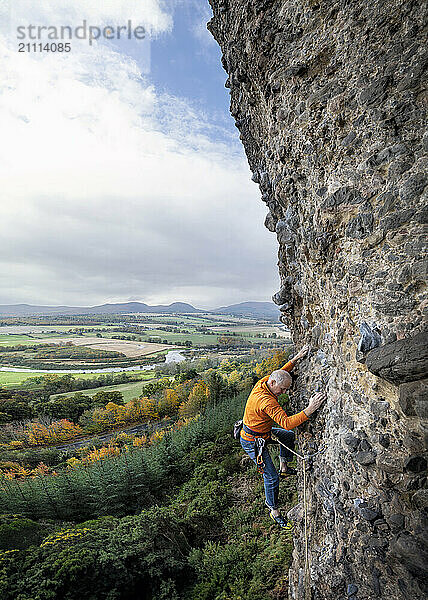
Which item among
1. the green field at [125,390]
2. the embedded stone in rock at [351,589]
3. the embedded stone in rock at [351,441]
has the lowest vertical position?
the green field at [125,390]

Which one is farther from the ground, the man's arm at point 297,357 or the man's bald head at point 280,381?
the man's arm at point 297,357

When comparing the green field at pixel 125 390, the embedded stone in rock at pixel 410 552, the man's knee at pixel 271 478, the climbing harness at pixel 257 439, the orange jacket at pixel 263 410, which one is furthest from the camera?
the green field at pixel 125 390

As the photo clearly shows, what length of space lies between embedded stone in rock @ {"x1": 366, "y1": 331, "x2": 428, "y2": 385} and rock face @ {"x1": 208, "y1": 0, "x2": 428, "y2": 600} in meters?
0.01

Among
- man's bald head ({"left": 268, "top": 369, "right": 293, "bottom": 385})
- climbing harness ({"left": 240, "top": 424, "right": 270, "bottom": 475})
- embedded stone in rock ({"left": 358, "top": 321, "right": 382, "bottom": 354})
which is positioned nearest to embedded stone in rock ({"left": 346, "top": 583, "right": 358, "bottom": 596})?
climbing harness ({"left": 240, "top": 424, "right": 270, "bottom": 475})

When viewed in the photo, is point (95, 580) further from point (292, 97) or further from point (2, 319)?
point (2, 319)

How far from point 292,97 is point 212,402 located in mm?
15051

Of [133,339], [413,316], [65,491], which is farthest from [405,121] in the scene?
[133,339]

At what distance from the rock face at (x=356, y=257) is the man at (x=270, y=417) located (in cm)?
22

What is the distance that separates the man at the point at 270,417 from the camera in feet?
12.0

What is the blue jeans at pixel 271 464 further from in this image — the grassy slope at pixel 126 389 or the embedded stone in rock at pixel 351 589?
the grassy slope at pixel 126 389

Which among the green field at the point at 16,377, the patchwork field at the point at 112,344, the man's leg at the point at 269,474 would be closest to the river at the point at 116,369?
the green field at the point at 16,377

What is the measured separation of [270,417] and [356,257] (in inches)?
96.0

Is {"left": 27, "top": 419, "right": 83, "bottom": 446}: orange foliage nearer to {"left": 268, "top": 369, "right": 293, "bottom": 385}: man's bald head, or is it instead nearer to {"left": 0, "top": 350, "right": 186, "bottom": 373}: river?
{"left": 0, "top": 350, "right": 186, "bottom": 373}: river

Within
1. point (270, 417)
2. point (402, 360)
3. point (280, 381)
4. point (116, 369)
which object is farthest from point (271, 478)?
point (116, 369)
